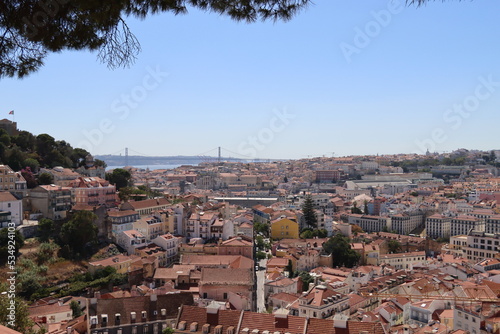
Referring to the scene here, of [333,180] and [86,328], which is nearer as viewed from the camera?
[86,328]

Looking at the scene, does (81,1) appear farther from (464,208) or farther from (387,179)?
(387,179)

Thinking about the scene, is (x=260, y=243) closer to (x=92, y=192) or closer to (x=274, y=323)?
(x=92, y=192)

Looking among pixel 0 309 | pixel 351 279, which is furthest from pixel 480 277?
pixel 0 309

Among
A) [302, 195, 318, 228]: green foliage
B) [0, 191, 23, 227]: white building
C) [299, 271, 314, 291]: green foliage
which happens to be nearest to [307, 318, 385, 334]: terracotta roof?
[299, 271, 314, 291]: green foliage

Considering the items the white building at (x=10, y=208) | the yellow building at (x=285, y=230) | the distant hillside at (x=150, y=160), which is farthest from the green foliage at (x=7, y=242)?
the distant hillside at (x=150, y=160)

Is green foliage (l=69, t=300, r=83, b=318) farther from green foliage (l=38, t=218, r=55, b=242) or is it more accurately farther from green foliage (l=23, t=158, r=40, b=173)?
green foliage (l=23, t=158, r=40, b=173)

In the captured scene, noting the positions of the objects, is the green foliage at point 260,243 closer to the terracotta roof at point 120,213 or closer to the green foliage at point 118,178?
the terracotta roof at point 120,213
